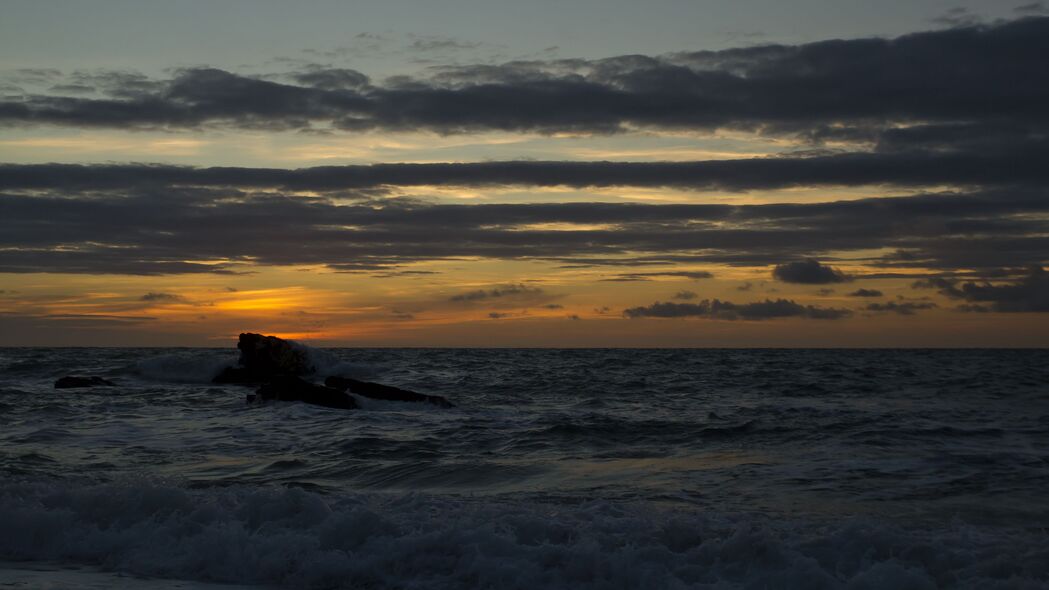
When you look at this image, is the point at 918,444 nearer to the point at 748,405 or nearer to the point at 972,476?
the point at 972,476

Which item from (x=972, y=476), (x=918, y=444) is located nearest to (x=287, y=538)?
(x=972, y=476)

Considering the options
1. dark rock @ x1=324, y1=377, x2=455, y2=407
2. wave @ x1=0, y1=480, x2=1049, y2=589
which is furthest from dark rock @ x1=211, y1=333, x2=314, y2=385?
wave @ x1=0, y1=480, x2=1049, y2=589

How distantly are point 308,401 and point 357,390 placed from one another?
1.92 metres

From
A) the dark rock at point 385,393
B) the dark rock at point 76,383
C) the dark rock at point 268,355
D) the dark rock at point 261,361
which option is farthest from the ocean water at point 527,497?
the dark rock at point 268,355

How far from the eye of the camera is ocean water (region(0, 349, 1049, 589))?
8.35m

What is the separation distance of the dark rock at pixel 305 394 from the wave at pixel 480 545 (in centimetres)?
1295

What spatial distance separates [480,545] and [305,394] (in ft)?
53.4

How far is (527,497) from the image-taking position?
37.9ft

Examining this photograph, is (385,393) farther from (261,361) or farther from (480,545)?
(480,545)

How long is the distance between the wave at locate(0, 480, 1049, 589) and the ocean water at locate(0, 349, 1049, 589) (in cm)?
2

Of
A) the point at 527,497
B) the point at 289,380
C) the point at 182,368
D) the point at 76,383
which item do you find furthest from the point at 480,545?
the point at 182,368

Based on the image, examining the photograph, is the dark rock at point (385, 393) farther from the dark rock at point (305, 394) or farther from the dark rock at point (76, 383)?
the dark rock at point (76, 383)

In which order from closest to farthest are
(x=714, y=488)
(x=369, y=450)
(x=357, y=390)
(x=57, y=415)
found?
(x=714, y=488) → (x=369, y=450) → (x=57, y=415) → (x=357, y=390)

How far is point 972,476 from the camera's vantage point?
12.6 metres
